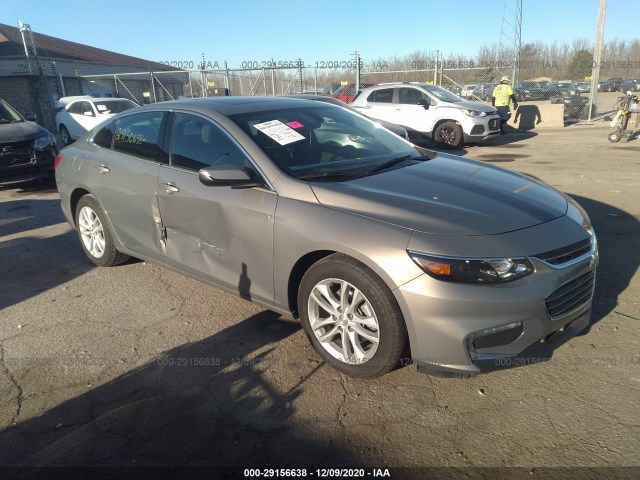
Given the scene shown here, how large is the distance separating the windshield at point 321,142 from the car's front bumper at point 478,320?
3.75 ft

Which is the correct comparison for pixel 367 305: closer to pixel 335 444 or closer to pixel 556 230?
pixel 335 444

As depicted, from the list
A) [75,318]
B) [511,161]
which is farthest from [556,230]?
[511,161]

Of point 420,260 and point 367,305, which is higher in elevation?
point 420,260

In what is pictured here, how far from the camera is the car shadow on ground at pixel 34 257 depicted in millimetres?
4598

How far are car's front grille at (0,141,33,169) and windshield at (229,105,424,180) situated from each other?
6.57 meters

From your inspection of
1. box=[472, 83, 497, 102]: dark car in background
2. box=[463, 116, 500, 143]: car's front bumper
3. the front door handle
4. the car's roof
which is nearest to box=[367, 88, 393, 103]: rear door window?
box=[463, 116, 500, 143]: car's front bumper

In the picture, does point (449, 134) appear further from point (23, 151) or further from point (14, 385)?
point (14, 385)

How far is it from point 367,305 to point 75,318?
2557 millimetres

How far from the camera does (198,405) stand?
2795 mm

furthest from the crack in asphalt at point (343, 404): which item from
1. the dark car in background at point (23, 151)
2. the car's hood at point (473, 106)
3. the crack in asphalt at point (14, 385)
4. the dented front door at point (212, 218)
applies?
the car's hood at point (473, 106)

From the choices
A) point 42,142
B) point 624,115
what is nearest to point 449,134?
point 624,115

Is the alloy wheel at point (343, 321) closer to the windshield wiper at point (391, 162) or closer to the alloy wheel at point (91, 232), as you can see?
the windshield wiper at point (391, 162)

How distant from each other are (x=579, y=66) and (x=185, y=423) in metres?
47.6

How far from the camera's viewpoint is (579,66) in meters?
41.2
